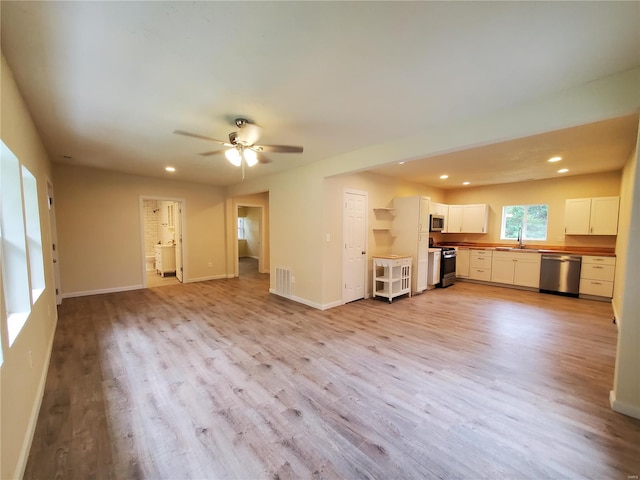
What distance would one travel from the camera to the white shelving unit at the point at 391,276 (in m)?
5.00

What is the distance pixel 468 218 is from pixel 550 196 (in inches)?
68.1

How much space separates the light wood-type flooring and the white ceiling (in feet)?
8.42

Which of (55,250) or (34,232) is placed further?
(55,250)

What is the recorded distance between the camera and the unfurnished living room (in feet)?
4.99

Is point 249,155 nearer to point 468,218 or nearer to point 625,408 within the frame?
point 625,408

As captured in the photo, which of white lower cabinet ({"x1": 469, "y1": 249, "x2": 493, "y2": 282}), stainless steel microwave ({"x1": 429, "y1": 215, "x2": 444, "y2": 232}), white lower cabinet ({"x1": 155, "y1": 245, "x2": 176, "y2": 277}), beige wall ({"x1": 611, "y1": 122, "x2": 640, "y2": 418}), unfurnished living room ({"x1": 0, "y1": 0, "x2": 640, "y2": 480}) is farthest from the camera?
white lower cabinet ({"x1": 155, "y1": 245, "x2": 176, "y2": 277})

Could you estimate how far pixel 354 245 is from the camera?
5.04 metres

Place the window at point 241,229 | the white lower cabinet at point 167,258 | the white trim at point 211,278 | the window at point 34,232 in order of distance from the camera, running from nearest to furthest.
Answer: the window at point 34,232
the white trim at point 211,278
the white lower cabinet at point 167,258
the window at point 241,229

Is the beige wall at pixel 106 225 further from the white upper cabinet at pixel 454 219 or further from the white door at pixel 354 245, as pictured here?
the white upper cabinet at pixel 454 219

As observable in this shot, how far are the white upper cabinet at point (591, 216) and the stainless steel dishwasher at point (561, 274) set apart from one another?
666 mm

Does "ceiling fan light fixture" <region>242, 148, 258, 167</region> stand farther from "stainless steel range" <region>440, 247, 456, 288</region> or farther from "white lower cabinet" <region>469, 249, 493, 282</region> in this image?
"white lower cabinet" <region>469, 249, 493, 282</region>

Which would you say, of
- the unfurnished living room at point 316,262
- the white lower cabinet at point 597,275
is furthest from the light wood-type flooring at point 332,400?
the white lower cabinet at point 597,275

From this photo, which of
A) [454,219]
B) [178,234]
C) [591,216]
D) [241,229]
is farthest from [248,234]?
[591,216]

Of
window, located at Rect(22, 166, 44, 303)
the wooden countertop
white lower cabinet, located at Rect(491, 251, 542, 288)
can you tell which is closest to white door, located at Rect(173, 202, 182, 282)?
window, located at Rect(22, 166, 44, 303)
